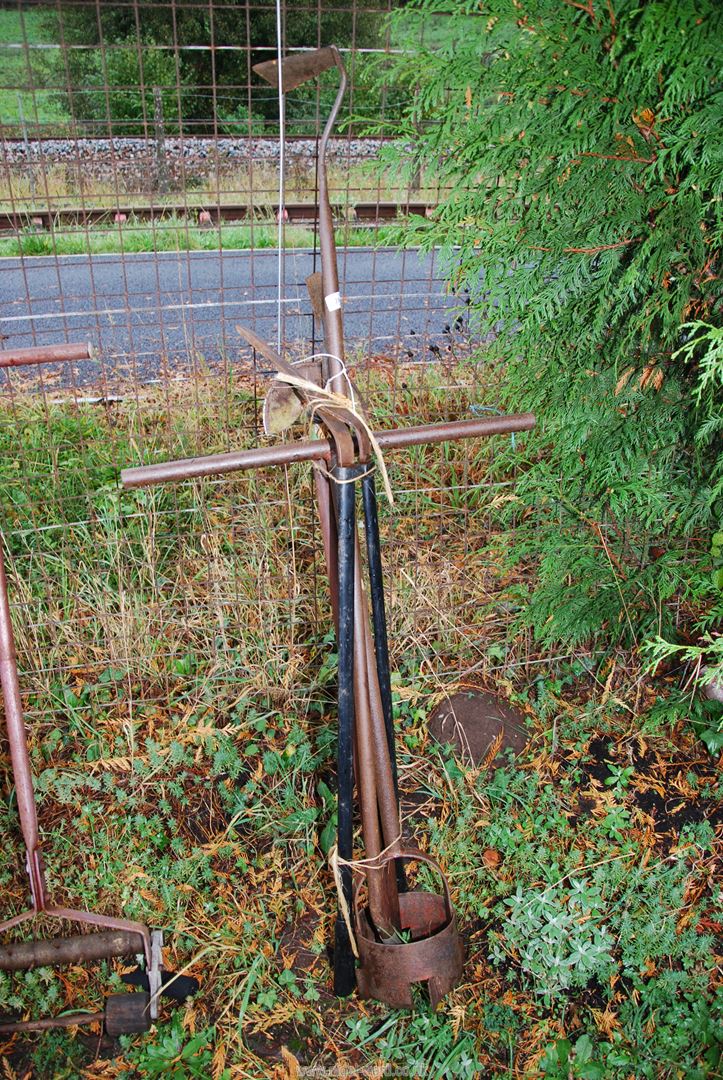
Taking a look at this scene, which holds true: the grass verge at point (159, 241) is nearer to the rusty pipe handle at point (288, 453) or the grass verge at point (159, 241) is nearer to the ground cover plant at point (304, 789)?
the ground cover plant at point (304, 789)

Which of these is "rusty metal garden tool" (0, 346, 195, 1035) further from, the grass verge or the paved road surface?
the grass verge

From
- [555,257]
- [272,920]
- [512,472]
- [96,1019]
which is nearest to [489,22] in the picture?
[555,257]

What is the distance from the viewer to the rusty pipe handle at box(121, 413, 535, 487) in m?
1.68

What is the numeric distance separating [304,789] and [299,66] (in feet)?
6.27

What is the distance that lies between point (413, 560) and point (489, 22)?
1.74 metres

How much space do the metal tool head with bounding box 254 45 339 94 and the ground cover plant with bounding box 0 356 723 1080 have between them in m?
1.31

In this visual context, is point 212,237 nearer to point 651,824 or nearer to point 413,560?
point 413,560

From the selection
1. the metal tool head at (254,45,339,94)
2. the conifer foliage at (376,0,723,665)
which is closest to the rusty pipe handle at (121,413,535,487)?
the conifer foliage at (376,0,723,665)

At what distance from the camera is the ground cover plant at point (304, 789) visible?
7.21 feet

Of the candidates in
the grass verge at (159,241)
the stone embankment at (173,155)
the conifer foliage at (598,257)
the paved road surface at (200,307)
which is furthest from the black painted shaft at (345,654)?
the stone embankment at (173,155)

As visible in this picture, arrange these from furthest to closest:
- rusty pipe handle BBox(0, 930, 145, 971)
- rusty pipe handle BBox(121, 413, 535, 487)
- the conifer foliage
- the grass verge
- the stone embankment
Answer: the stone embankment
the grass verge
the conifer foliage
rusty pipe handle BBox(0, 930, 145, 971)
rusty pipe handle BBox(121, 413, 535, 487)

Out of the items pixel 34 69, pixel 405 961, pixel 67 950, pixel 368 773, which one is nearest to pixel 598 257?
pixel 368 773

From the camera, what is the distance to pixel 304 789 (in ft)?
8.80

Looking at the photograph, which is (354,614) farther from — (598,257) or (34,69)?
(34,69)
